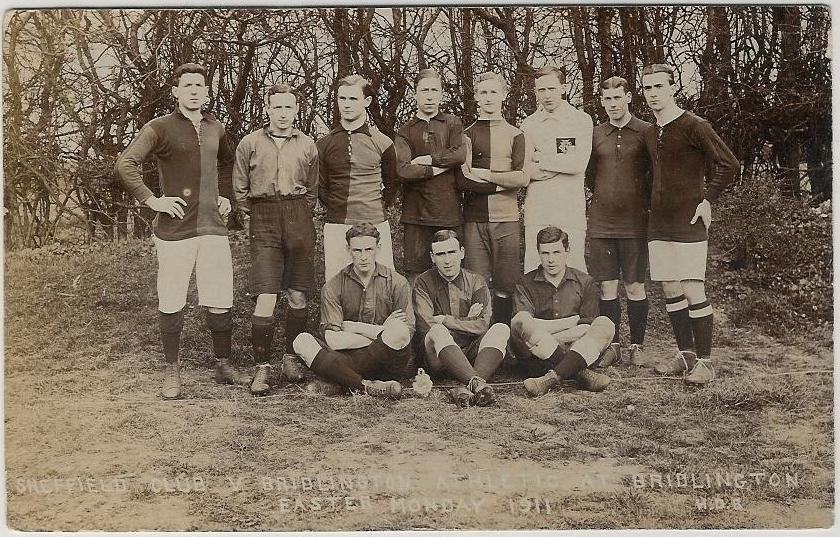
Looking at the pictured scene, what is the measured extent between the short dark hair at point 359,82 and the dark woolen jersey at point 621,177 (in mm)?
1530

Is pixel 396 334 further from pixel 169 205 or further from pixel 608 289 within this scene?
pixel 169 205

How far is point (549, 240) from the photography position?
6238 mm

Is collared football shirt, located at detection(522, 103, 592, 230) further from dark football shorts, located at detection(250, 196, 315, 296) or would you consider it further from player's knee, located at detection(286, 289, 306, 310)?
player's knee, located at detection(286, 289, 306, 310)

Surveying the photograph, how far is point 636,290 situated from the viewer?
630cm

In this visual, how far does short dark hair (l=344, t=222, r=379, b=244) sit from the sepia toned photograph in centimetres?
3

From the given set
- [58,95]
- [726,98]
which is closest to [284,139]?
[58,95]

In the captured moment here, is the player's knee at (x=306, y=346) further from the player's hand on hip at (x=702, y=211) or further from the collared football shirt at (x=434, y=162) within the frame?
the player's hand on hip at (x=702, y=211)

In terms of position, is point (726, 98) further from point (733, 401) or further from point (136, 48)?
point (136, 48)

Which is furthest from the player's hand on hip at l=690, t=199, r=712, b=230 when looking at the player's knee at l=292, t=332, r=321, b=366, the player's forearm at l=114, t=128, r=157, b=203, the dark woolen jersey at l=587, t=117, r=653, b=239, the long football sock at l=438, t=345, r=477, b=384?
the player's forearm at l=114, t=128, r=157, b=203

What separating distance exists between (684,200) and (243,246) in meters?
2.96

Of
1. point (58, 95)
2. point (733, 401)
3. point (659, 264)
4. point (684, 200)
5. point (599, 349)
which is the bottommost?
point (733, 401)

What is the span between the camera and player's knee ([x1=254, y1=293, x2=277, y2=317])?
624 cm

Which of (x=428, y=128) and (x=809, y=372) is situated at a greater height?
(x=428, y=128)

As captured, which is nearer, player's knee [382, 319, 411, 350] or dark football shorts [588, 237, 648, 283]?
player's knee [382, 319, 411, 350]
